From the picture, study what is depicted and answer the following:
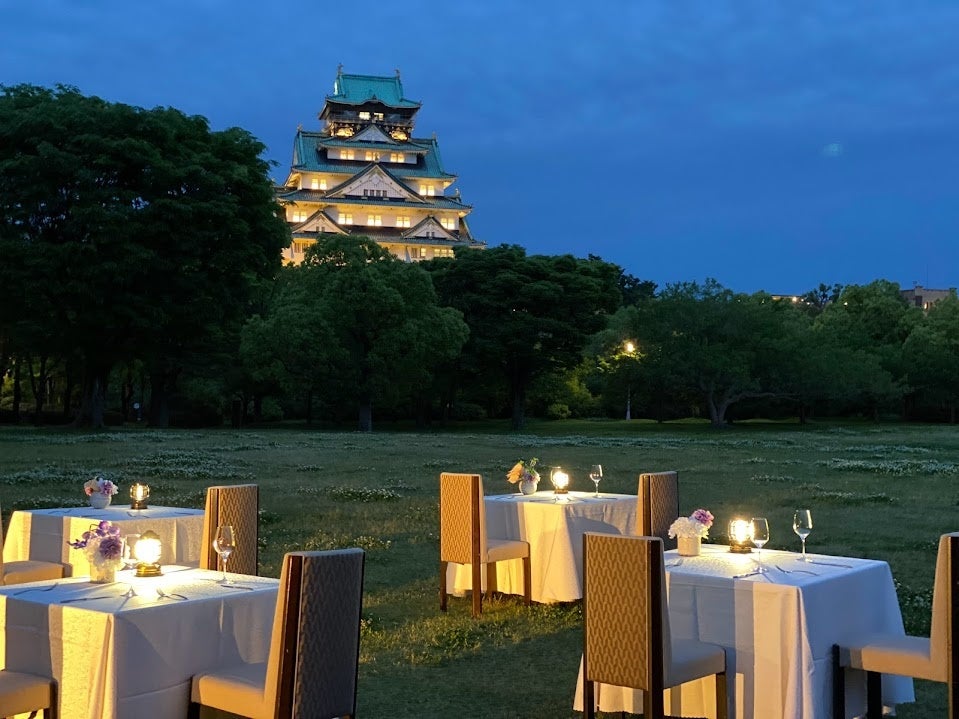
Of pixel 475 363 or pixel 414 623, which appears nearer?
pixel 414 623

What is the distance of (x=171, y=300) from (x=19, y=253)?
5.54 meters

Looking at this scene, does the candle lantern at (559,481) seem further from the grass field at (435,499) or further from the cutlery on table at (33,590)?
the cutlery on table at (33,590)

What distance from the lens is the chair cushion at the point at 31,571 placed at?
8789 millimetres

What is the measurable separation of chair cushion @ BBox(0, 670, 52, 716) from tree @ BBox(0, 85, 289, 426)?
35388 millimetres

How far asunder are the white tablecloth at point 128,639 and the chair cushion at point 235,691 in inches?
4.5

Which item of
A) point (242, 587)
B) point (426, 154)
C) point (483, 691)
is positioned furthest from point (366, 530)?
point (426, 154)

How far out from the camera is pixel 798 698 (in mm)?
5934

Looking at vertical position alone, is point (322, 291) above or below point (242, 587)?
above

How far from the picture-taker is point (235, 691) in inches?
207

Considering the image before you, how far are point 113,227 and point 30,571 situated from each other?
3189 centimetres

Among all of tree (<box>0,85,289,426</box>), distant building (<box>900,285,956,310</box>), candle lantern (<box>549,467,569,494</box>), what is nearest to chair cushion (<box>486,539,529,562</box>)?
candle lantern (<box>549,467,569,494</box>)

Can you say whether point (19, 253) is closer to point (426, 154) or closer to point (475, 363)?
point (475, 363)

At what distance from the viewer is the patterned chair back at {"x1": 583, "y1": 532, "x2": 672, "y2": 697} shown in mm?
5664

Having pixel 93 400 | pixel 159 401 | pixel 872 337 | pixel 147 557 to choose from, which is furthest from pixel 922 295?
pixel 147 557
